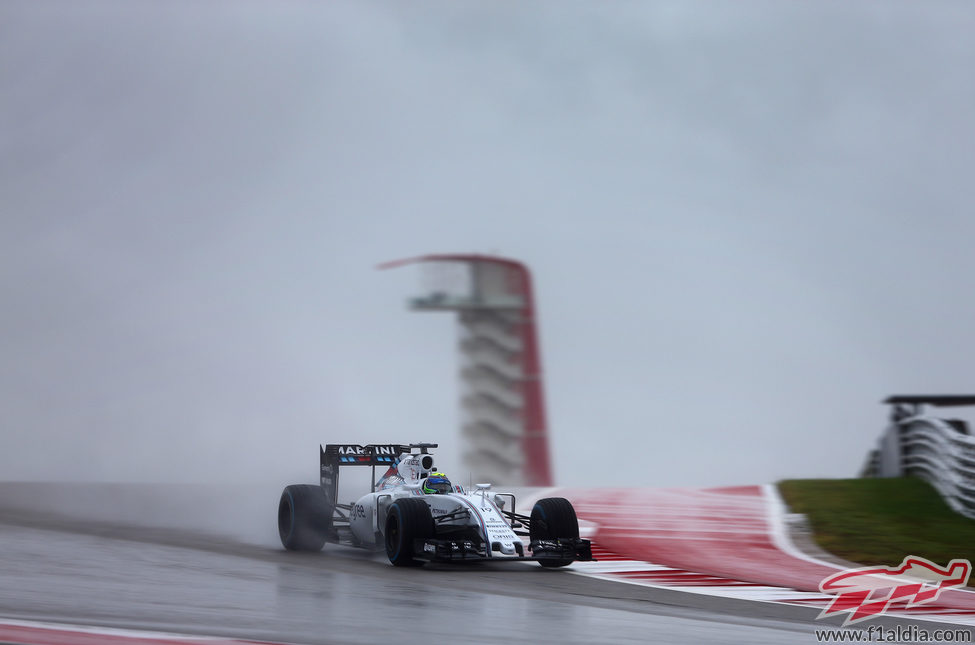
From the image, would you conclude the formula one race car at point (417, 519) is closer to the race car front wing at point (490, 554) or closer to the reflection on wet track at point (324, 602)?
the race car front wing at point (490, 554)

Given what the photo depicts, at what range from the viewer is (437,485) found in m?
11.9

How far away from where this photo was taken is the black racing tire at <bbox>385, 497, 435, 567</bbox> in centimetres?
1084

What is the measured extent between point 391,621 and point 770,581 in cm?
470

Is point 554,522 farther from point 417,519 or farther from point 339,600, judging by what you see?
point 339,600

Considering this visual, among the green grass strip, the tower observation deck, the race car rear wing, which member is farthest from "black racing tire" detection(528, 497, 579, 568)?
the tower observation deck

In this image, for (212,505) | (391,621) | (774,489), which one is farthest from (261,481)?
(391,621)

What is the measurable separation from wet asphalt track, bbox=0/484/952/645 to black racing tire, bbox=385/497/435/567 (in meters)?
0.18

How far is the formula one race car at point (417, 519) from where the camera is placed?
10.8 m

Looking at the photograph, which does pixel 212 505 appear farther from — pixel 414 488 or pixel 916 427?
pixel 916 427

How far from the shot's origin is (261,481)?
19.3 meters

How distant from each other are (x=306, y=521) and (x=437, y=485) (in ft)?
5.51

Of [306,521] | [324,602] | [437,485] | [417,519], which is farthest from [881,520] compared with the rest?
[324,602]

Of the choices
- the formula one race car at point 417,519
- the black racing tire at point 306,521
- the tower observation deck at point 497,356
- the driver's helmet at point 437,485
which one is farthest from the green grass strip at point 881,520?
the tower observation deck at point 497,356

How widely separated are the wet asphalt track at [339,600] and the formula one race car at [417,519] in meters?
0.23
